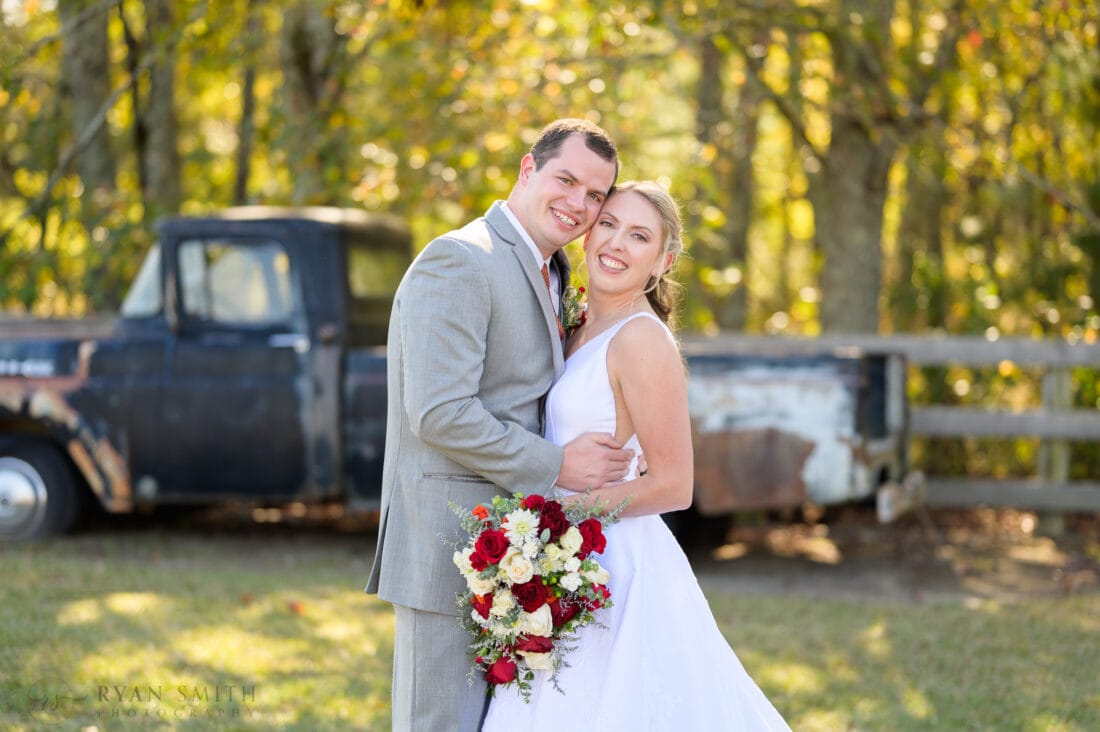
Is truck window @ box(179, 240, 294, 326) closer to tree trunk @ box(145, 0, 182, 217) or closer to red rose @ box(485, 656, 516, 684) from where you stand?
tree trunk @ box(145, 0, 182, 217)

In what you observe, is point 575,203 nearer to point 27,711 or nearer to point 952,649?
point 27,711

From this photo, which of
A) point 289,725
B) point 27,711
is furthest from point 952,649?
point 27,711

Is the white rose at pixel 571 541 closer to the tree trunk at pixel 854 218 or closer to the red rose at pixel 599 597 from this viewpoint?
the red rose at pixel 599 597

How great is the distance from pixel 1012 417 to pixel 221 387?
5.23 meters

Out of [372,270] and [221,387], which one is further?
[372,270]

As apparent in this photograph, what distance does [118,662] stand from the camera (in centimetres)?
531

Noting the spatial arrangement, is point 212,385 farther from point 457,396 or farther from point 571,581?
point 571,581

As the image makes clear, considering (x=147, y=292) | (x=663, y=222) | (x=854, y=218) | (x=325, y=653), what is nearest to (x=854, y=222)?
(x=854, y=218)

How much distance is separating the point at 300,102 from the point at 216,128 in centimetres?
1036

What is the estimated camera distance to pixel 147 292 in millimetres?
7965

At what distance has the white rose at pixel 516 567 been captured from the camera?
2.91m

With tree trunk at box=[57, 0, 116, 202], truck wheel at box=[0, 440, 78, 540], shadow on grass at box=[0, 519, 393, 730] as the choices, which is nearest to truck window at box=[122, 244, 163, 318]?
truck wheel at box=[0, 440, 78, 540]

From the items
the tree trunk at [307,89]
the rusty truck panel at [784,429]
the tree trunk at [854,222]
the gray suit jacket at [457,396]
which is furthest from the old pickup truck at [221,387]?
the gray suit jacket at [457,396]

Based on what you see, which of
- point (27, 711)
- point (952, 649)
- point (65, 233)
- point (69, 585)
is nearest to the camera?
point (27, 711)
